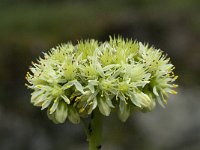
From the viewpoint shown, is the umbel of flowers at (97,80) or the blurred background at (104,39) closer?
the umbel of flowers at (97,80)

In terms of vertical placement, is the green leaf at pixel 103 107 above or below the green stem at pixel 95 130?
above

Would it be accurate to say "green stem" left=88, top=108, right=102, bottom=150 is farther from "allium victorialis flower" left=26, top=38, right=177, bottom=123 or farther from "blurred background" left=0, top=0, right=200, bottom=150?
"blurred background" left=0, top=0, right=200, bottom=150

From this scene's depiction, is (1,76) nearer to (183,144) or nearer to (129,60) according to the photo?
(183,144)

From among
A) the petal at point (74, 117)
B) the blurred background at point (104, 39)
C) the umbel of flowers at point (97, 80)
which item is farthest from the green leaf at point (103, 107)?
the blurred background at point (104, 39)

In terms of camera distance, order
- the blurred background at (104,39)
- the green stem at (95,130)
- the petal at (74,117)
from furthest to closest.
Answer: the blurred background at (104,39), the green stem at (95,130), the petal at (74,117)

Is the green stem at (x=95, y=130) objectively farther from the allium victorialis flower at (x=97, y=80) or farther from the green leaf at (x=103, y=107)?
the green leaf at (x=103, y=107)

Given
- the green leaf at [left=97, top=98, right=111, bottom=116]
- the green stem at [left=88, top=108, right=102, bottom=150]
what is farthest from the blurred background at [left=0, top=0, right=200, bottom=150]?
the green leaf at [left=97, top=98, right=111, bottom=116]

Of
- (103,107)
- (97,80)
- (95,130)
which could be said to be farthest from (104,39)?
(103,107)
